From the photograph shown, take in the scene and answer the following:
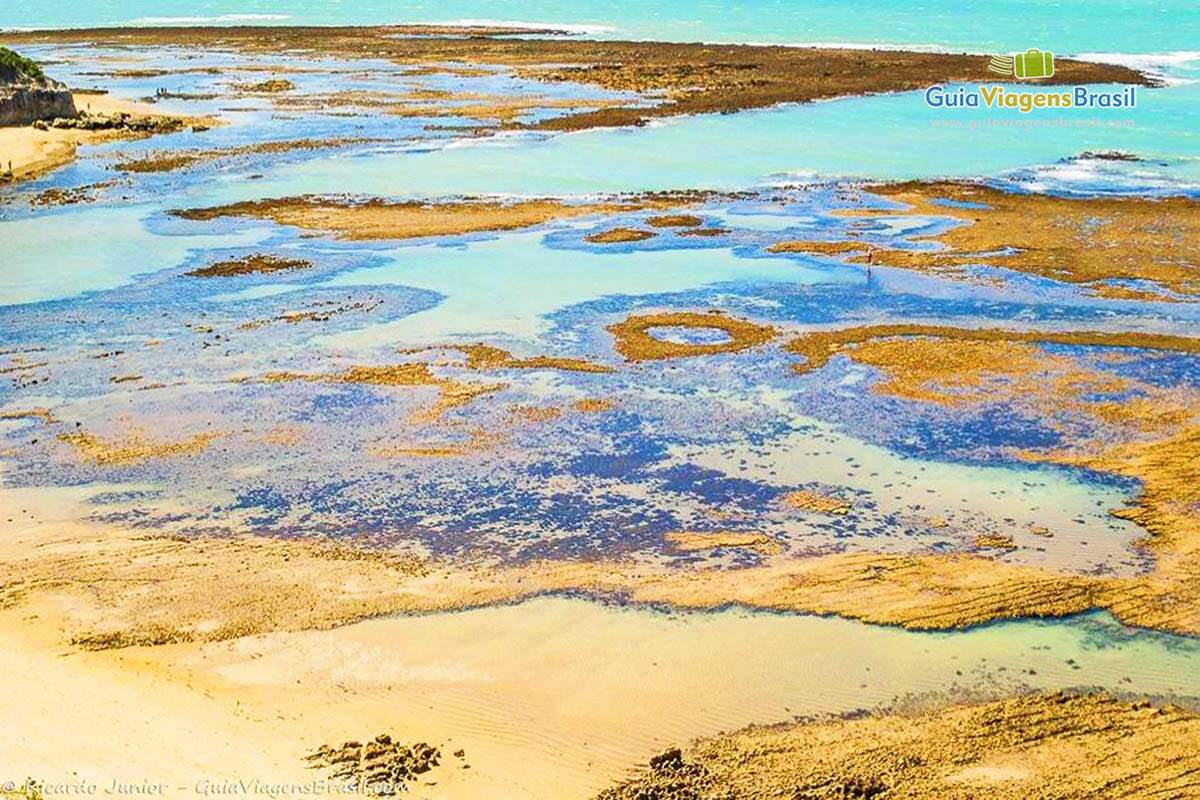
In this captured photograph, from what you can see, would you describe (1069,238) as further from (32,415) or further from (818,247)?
(32,415)

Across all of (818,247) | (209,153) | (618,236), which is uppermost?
(209,153)

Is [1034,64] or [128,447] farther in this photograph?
[1034,64]

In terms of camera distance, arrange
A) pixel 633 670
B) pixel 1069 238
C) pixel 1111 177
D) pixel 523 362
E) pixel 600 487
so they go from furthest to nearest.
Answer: pixel 1111 177
pixel 1069 238
pixel 523 362
pixel 600 487
pixel 633 670

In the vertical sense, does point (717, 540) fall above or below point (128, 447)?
below

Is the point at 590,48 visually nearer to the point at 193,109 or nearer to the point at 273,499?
the point at 193,109

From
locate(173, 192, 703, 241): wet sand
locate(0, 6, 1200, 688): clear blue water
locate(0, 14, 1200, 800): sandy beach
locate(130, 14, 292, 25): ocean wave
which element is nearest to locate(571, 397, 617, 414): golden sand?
locate(0, 14, 1200, 800): sandy beach

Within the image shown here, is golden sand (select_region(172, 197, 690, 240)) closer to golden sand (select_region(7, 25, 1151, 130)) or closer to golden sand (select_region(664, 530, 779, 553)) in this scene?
golden sand (select_region(7, 25, 1151, 130))

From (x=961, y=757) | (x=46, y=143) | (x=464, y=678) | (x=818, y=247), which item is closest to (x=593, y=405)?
(x=464, y=678)

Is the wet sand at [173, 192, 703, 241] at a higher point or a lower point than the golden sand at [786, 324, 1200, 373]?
higher
